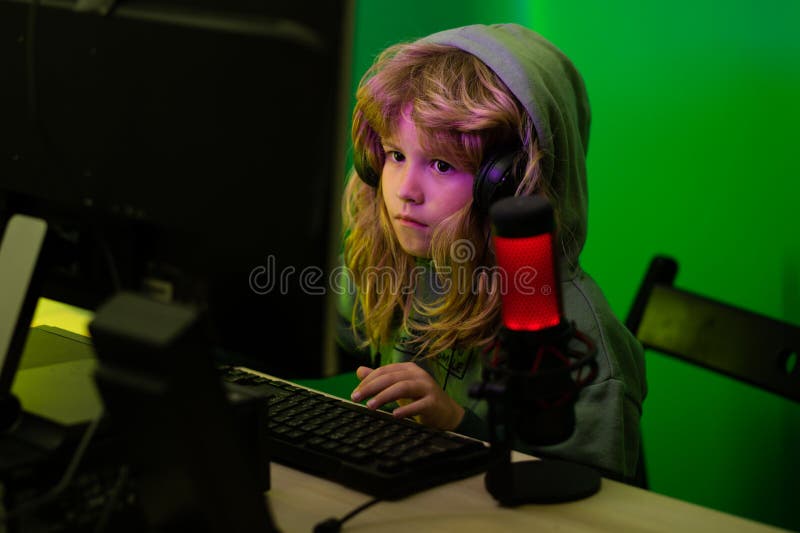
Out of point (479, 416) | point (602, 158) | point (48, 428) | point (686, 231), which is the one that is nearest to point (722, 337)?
point (479, 416)

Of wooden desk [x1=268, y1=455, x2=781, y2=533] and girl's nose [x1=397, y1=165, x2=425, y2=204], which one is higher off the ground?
girl's nose [x1=397, y1=165, x2=425, y2=204]

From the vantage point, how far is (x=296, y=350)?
0.66 meters

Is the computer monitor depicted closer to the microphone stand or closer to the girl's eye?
the microphone stand

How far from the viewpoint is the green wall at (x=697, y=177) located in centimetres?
175

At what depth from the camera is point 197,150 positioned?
25.0 inches

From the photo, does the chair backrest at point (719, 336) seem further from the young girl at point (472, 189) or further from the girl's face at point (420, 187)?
the girl's face at point (420, 187)

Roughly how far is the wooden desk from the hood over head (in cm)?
49

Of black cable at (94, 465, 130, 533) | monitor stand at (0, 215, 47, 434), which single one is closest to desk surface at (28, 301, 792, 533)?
black cable at (94, 465, 130, 533)

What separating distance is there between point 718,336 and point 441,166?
0.47m

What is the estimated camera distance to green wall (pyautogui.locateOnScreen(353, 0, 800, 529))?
1.75 metres

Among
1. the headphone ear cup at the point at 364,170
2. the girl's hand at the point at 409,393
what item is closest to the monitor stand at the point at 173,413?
the girl's hand at the point at 409,393

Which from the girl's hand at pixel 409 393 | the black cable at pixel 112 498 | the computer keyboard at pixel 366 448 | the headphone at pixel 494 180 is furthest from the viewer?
the headphone at pixel 494 180

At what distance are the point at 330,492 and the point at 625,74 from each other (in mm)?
1393

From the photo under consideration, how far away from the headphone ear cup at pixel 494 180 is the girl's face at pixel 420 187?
0.05 metres
